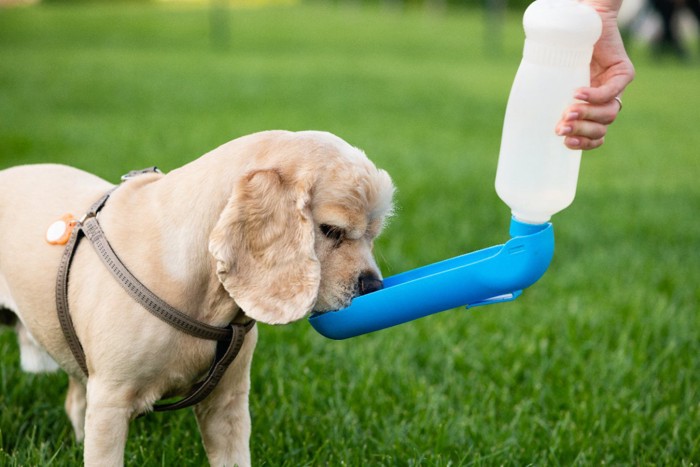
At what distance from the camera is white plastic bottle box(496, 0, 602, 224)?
2.68 m

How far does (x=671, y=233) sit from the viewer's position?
23.7 ft

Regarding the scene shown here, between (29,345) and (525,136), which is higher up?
(525,136)

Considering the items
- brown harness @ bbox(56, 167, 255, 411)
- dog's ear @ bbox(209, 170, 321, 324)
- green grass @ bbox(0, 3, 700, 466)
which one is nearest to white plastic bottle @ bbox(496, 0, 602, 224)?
dog's ear @ bbox(209, 170, 321, 324)

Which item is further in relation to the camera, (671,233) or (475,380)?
(671,233)

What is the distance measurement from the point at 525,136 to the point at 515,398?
6.12ft

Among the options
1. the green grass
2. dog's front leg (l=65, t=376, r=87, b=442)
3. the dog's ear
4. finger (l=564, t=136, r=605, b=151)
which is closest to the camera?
the dog's ear

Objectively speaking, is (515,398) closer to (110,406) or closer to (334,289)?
(334,289)

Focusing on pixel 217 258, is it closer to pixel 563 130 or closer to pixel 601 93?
pixel 563 130

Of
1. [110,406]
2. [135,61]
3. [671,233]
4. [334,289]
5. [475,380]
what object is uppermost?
[334,289]

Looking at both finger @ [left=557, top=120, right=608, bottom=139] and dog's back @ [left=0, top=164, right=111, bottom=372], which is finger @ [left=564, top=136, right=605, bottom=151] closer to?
finger @ [left=557, top=120, right=608, bottom=139]

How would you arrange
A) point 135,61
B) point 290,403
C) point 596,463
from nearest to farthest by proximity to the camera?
point 596,463 → point 290,403 → point 135,61

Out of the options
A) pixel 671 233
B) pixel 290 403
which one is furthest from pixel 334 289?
pixel 671 233

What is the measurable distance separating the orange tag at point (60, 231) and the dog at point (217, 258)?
41 mm

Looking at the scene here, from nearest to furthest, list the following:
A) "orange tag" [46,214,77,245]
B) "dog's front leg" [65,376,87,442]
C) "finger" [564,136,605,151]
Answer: "finger" [564,136,605,151], "orange tag" [46,214,77,245], "dog's front leg" [65,376,87,442]
